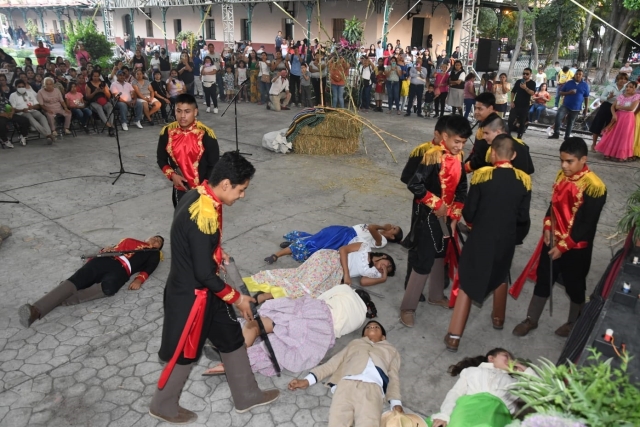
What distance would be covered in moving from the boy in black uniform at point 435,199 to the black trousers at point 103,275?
8.94ft

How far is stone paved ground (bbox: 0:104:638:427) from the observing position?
3.41 metres

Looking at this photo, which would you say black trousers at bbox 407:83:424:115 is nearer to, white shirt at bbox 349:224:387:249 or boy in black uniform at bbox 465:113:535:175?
white shirt at bbox 349:224:387:249

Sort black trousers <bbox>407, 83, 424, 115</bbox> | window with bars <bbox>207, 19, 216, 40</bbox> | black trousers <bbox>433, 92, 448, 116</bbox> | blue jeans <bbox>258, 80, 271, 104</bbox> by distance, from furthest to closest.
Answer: window with bars <bbox>207, 19, 216, 40</bbox> < blue jeans <bbox>258, 80, 271, 104</bbox> < black trousers <bbox>407, 83, 424, 115</bbox> < black trousers <bbox>433, 92, 448, 116</bbox>

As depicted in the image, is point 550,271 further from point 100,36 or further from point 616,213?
point 100,36

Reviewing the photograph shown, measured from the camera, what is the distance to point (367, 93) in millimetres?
15523

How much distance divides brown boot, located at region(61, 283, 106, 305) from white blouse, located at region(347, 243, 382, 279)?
244 centimetres

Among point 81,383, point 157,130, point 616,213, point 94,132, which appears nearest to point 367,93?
point 157,130

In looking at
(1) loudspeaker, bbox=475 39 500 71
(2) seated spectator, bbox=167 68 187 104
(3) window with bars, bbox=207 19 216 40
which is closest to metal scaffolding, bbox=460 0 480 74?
(1) loudspeaker, bbox=475 39 500 71

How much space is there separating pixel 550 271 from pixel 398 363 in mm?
1522

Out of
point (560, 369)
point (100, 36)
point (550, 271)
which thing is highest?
point (100, 36)

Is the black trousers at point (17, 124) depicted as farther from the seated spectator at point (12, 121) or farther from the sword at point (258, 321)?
the sword at point (258, 321)

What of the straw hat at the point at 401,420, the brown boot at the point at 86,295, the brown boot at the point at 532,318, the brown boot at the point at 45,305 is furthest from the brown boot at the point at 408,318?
the brown boot at the point at 45,305

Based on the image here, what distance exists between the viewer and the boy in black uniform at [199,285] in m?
2.71

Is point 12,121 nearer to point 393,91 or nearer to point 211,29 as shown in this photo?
point 393,91
